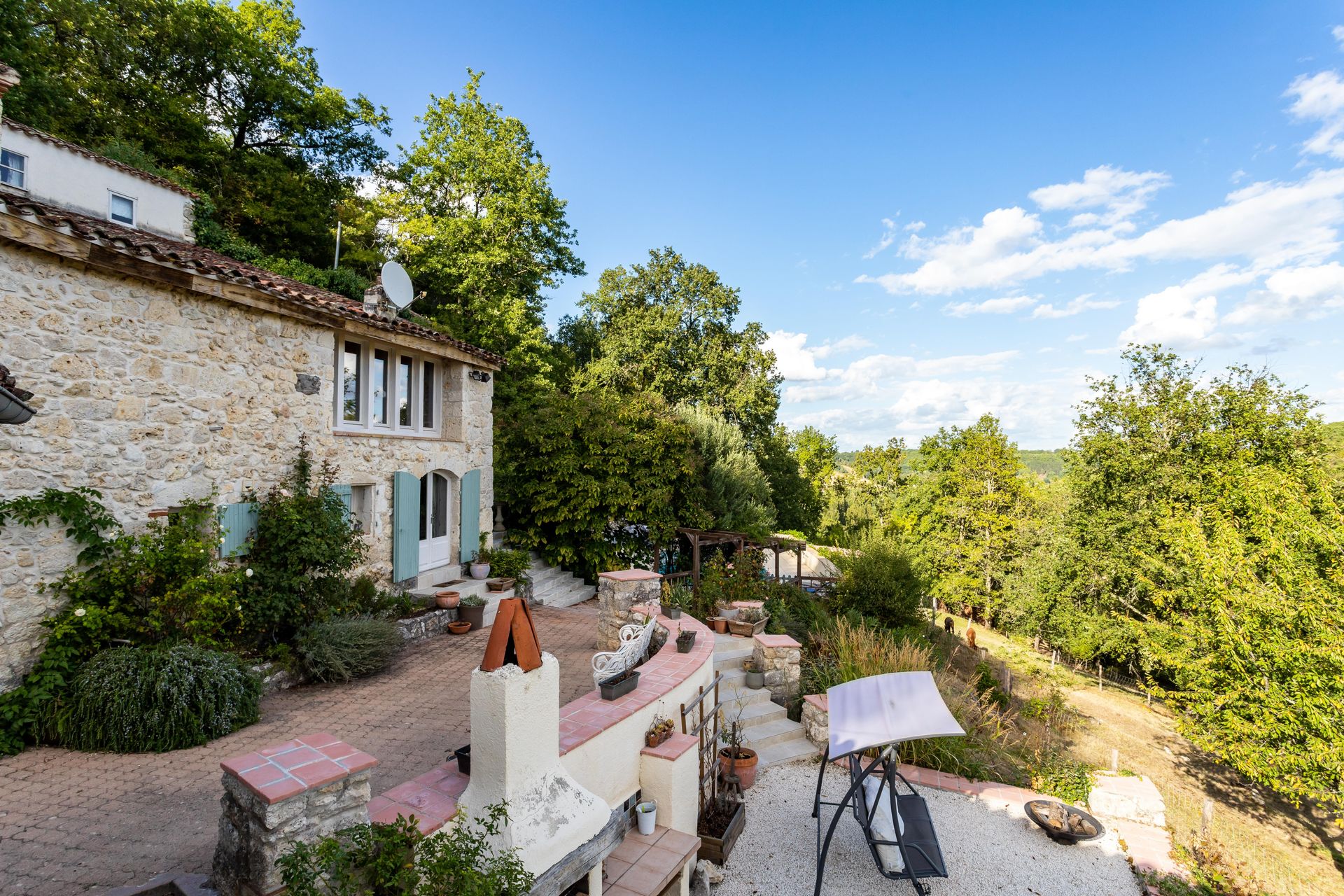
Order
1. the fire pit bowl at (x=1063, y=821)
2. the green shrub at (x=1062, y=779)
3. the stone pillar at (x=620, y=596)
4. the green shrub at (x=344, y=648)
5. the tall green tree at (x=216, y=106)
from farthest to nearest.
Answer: the tall green tree at (x=216, y=106)
the stone pillar at (x=620, y=596)
the green shrub at (x=344, y=648)
the green shrub at (x=1062, y=779)
the fire pit bowl at (x=1063, y=821)

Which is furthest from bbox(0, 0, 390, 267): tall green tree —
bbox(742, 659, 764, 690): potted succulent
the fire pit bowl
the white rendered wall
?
the fire pit bowl

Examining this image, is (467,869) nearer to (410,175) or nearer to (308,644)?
(308,644)

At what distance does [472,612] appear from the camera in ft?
28.6

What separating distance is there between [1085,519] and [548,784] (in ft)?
67.1

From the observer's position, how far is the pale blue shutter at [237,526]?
6676 mm

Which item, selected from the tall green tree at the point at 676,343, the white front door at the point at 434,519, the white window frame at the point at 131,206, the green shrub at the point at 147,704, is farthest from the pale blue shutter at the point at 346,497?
the tall green tree at the point at 676,343

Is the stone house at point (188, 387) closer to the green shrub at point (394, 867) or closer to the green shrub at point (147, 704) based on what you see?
the green shrub at point (147, 704)

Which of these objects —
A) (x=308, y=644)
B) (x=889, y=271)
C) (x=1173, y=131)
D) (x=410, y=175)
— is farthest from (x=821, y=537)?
(x=308, y=644)

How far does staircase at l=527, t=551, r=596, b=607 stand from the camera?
11266 mm

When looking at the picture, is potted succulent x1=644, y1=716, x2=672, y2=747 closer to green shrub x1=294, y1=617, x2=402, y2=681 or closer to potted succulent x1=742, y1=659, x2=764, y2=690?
potted succulent x1=742, y1=659, x2=764, y2=690

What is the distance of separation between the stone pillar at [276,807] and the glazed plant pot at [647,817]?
2279 mm

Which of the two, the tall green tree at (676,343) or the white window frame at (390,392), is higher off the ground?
the tall green tree at (676,343)

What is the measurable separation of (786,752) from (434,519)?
7.23 m

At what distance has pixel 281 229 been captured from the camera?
1747 cm
